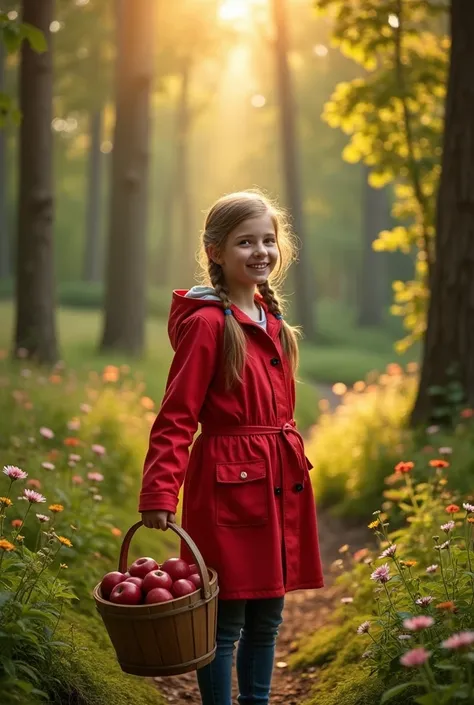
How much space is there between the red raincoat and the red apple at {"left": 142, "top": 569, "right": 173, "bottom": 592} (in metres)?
0.23

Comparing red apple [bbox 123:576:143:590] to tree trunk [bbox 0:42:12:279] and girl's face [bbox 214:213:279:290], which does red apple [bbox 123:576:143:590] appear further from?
tree trunk [bbox 0:42:12:279]

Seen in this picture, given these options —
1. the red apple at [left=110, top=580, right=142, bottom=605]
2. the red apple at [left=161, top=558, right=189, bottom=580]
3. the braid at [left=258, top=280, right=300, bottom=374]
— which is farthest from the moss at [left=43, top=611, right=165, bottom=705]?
the braid at [left=258, top=280, right=300, bottom=374]

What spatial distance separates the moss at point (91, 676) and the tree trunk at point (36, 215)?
6.19 m

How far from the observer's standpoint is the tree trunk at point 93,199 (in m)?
31.0

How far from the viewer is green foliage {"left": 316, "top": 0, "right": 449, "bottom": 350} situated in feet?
27.7

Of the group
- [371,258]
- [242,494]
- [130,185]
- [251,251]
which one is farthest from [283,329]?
[371,258]

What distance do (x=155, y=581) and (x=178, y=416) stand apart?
597 mm

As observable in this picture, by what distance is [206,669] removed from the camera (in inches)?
131

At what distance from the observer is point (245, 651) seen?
3.54 m

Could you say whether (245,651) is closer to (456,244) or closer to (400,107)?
(456,244)

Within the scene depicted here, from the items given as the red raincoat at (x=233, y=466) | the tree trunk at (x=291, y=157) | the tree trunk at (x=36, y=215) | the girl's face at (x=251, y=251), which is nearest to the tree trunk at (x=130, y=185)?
the tree trunk at (x=36, y=215)

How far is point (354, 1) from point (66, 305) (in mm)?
19306

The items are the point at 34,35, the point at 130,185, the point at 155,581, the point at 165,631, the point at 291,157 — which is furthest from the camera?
the point at 291,157

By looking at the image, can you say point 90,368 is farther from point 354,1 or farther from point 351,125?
point 354,1
